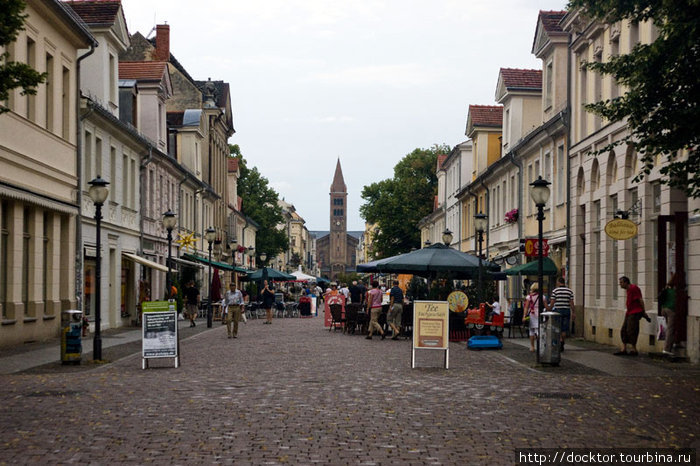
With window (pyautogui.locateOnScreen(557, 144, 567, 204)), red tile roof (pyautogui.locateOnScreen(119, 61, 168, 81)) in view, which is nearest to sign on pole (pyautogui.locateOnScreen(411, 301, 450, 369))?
window (pyautogui.locateOnScreen(557, 144, 567, 204))

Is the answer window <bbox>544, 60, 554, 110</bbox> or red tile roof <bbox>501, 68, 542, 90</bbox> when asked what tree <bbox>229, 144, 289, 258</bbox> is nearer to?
red tile roof <bbox>501, 68, 542, 90</bbox>

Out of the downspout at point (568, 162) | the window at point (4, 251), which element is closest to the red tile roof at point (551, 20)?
the downspout at point (568, 162)

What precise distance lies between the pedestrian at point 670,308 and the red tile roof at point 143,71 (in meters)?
27.7

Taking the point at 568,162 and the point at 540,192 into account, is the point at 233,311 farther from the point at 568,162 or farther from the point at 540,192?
the point at 540,192

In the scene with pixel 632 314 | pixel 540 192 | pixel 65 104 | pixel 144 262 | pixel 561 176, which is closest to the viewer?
pixel 540 192

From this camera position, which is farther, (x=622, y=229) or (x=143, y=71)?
(x=143, y=71)

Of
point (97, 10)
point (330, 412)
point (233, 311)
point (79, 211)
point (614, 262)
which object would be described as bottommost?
point (330, 412)

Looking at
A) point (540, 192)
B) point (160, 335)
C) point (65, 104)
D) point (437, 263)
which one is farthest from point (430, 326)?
point (65, 104)

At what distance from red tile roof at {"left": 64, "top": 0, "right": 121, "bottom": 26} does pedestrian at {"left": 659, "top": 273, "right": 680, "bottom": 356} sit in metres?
20.6

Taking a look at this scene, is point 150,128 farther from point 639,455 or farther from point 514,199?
point 639,455

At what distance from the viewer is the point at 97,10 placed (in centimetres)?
3400

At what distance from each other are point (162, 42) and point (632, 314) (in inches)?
1631

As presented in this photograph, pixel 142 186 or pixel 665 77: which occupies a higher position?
pixel 142 186

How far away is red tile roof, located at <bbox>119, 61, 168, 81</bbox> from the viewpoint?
43344mm
